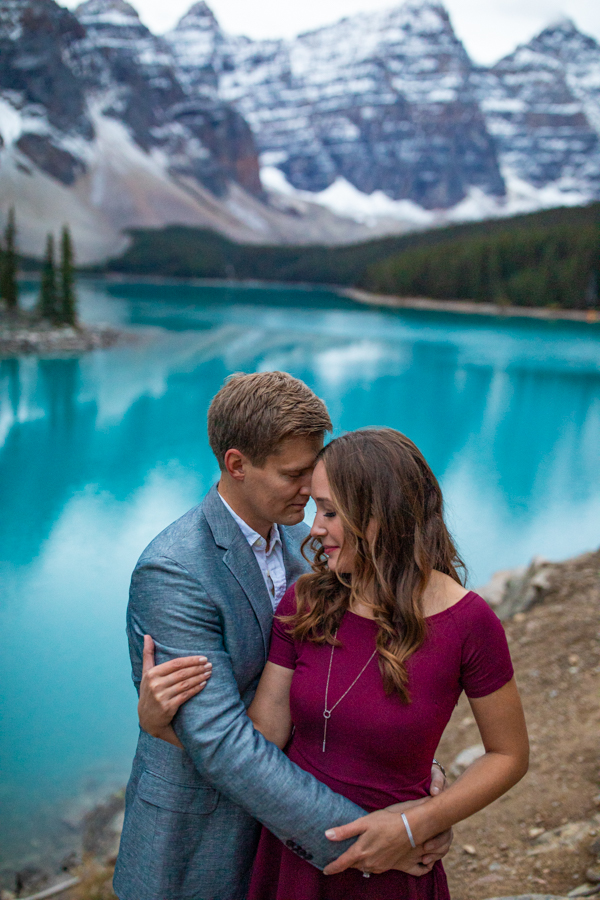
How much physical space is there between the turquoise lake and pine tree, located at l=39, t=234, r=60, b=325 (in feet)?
12.6

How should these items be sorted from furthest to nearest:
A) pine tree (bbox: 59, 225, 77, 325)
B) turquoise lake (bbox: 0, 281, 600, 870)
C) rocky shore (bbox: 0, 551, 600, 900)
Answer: pine tree (bbox: 59, 225, 77, 325) < turquoise lake (bbox: 0, 281, 600, 870) < rocky shore (bbox: 0, 551, 600, 900)

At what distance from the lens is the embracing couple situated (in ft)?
4.97

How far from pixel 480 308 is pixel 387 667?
56116mm

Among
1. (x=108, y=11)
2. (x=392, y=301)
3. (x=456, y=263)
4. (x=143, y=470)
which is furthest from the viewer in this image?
(x=108, y=11)

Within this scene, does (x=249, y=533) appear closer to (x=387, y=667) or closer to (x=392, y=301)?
(x=387, y=667)

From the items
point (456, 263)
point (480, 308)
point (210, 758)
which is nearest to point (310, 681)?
point (210, 758)

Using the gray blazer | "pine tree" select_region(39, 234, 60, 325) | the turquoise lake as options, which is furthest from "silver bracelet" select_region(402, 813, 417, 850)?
"pine tree" select_region(39, 234, 60, 325)

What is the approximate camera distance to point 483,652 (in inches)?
58.9

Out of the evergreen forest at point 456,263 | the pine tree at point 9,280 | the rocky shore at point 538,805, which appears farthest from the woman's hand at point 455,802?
the evergreen forest at point 456,263

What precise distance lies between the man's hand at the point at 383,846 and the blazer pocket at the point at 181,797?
31cm

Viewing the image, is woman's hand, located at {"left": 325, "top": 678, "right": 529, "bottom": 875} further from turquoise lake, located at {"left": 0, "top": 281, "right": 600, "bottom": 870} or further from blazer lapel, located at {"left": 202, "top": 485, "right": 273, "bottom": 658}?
turquoise lake, located at {"left": 0, "top": 281, "right": 600, "bottom": 870}

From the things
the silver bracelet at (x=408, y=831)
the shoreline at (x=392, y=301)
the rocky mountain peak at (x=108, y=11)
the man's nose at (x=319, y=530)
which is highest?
the rocky mountain peak at (x=108, y=11)

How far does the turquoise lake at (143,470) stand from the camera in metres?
5.84

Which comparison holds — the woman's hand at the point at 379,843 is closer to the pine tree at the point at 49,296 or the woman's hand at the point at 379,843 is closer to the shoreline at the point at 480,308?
the pine tree at the point at 49,296
